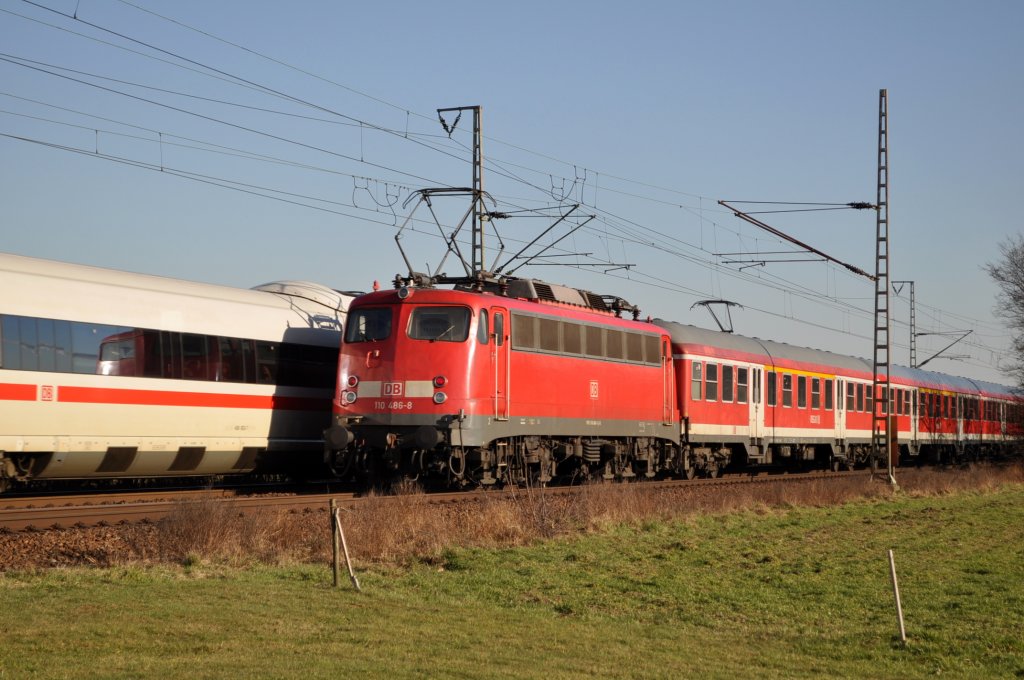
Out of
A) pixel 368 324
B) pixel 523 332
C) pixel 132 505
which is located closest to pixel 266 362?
pixel 368 324

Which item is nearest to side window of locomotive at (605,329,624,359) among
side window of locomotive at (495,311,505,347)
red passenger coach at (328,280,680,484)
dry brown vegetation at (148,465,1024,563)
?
red passenger coach at (328,280,680,484)

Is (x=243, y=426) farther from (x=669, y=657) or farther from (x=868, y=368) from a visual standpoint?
(x=868, y=368)

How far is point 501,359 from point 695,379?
29.3 feet

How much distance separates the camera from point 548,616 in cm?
1188

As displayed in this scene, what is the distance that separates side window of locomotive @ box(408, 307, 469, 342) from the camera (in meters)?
21.7

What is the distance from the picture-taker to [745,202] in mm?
31016

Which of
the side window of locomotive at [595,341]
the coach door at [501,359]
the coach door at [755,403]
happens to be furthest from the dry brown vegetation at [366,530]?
the coach door at [755,403]

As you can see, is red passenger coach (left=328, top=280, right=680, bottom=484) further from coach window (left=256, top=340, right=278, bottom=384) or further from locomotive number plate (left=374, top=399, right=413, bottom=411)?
coach window (left=256, top=340, right=278, bottom=384)

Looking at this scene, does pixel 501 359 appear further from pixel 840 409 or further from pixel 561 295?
pixel 840 409

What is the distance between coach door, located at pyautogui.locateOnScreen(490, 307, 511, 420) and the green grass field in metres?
5.35

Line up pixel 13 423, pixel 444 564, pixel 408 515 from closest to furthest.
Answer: pixel 444 564 → pixel 408 515 → pixel 13 423

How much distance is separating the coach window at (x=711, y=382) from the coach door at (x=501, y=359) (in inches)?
374

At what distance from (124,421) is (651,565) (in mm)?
10183

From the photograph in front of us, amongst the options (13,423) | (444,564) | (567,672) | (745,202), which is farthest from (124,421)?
(745,202)
